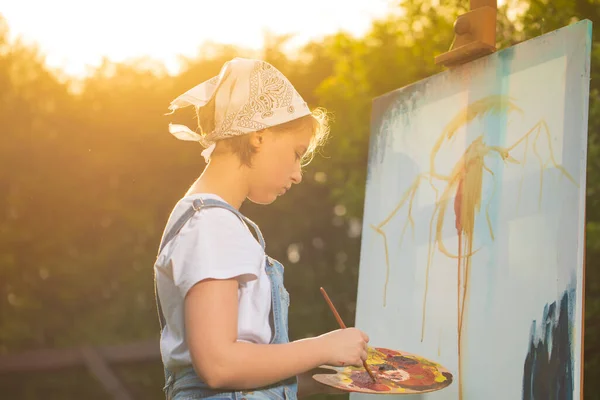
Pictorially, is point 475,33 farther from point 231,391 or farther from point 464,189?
point 231,391

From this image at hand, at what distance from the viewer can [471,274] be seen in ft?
7.58

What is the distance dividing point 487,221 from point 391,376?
1.91 ft

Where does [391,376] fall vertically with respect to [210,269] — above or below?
below

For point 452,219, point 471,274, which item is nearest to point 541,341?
point 471,274

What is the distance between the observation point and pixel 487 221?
2291 millimetres

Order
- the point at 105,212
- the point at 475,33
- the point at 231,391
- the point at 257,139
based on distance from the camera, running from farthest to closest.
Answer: the point at 105,212
the point at 475,33
the point at 257,139
the point at 231,391

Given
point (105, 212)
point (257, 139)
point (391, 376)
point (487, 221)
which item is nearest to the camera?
point (257, 139)

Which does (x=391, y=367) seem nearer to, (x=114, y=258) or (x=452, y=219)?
(x=452, y=219)

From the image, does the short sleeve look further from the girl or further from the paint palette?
the paint palette

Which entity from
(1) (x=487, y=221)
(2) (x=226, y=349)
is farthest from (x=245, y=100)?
(1) (x=487, y=221)

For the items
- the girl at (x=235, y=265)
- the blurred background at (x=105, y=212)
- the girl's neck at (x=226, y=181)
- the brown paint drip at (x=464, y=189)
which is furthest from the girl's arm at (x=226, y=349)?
the blurred background at (x=105, y=212)

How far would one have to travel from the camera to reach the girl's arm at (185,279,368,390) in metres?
1.29

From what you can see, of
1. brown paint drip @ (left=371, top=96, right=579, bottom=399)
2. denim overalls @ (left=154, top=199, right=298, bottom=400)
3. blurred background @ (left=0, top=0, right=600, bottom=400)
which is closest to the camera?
denim overalls @ (left=154, top=199, right=298, bottom=400)

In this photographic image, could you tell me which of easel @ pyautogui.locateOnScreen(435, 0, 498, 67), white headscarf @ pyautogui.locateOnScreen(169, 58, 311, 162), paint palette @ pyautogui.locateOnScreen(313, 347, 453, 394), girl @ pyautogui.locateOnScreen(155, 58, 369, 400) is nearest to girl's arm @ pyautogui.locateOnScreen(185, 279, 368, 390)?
girl @ pyautogui.locateOnScreen(155, 58, 369, 400)
